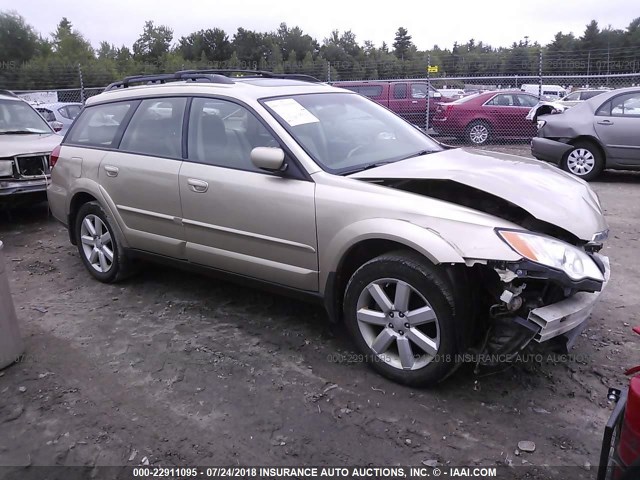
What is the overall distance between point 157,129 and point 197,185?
79 cm

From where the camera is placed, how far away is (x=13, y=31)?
6269cm

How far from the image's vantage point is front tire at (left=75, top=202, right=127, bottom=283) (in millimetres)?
4801

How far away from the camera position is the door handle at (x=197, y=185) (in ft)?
12.8

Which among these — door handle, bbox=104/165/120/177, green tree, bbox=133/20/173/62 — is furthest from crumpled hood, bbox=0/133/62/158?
green tree, bbox=133/20/173/62

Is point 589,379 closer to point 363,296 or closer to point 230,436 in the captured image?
point 363,296

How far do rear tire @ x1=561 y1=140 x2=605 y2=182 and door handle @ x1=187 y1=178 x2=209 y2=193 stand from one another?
728 centimetres

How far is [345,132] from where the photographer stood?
154 inches

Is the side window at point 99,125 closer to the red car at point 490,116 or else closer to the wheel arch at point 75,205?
the wheel arch at point 75,205

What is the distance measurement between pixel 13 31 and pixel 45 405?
238 ft

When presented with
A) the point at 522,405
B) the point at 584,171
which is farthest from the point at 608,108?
the point at 522,405

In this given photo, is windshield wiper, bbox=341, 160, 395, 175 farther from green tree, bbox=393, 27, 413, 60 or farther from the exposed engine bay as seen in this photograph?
green tree, bbox=393, 27, 413, 60

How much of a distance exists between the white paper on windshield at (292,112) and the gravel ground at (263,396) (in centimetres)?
146

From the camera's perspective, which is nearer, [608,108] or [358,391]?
[358,391]

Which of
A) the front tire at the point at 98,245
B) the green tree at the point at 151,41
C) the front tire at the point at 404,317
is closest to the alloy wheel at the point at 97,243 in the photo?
the front tire at the point at 98,245
